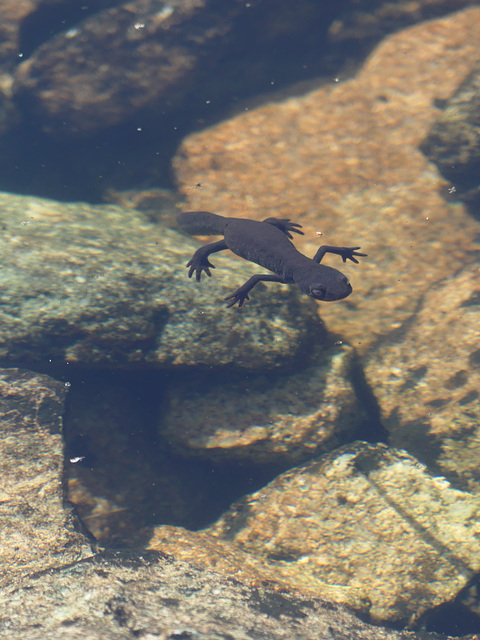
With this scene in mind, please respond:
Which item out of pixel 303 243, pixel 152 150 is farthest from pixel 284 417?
pixel 152 150

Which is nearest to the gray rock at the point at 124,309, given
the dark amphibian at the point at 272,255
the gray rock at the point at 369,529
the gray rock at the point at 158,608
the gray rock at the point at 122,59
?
the dark amphibian at the point at 272,255

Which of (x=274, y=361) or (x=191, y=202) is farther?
(x=191, y=202)

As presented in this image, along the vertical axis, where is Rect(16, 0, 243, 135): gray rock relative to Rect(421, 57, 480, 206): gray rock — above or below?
above

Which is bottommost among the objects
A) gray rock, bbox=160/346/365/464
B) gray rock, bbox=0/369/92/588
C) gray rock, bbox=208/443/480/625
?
gray rock, bbox=208/443/480/625

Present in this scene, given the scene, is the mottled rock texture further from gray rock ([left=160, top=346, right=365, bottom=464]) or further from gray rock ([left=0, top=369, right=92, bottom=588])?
gray rock ([left=0, top=369, right=92, bottom=588])

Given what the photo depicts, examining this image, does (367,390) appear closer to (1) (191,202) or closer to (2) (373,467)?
(2) (373,467)

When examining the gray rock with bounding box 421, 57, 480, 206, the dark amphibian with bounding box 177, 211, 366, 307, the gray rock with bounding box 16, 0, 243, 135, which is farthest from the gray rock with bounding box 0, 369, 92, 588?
the gray rock with bounding box 421, 57, 480, 206
